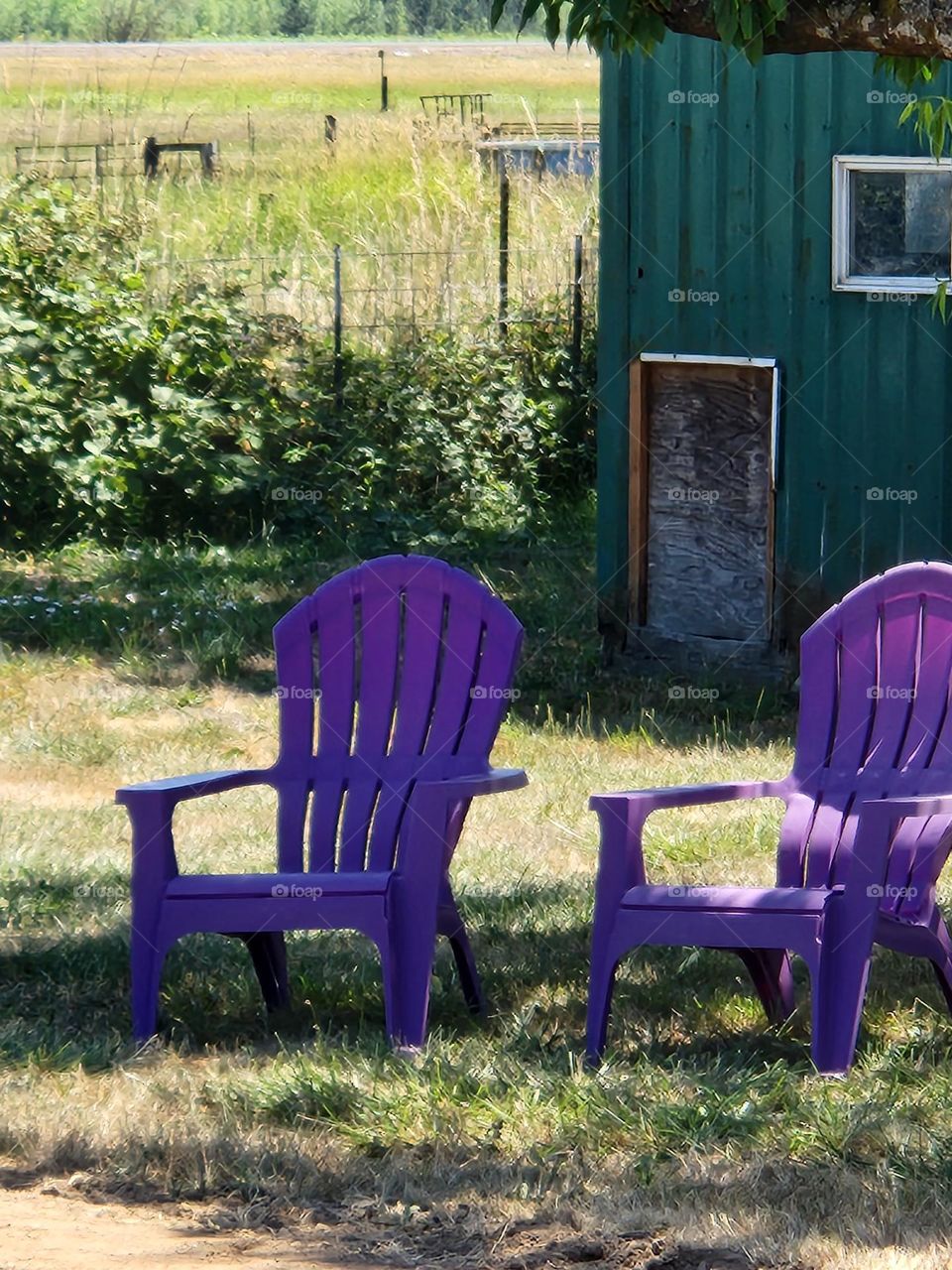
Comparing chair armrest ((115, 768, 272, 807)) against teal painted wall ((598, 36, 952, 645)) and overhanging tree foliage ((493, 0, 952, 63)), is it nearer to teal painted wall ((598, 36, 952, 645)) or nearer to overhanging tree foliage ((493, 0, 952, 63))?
overhanging tree foliage ((493, 0, 952, 63))

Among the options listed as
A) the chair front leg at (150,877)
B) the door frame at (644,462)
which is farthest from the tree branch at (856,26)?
the door frame at (644,462)

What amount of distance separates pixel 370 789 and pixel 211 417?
7486 millimetres

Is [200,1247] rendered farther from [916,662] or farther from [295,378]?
[295,378]

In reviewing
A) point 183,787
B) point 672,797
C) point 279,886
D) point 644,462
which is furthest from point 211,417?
point 672,797

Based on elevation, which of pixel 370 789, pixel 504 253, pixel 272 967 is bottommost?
pixel 272 967

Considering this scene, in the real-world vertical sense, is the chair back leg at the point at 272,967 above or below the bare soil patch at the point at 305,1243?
above

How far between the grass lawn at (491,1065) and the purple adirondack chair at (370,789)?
0.84 feet

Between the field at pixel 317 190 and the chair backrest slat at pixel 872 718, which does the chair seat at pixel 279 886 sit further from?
the field at pixel 317 190

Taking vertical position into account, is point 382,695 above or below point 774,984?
above

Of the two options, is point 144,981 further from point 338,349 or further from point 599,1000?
point 338,349

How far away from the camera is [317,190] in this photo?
2142 centimetres

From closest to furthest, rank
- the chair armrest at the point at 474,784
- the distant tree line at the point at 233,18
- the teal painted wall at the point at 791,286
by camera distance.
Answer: the chair armrest at the point at 474,784 → the teal painted wall at the point at 791,286 → the distant tree line at the point at 233,18

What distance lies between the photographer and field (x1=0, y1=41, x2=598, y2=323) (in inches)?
591

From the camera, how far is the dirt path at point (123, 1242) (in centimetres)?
386
